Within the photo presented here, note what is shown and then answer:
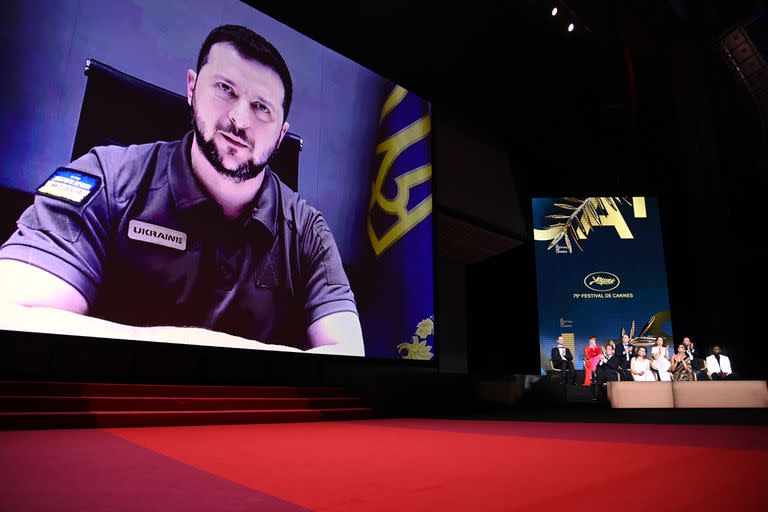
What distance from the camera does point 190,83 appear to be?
17.1ft

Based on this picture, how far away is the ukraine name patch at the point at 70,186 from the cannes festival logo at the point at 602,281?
360 inches

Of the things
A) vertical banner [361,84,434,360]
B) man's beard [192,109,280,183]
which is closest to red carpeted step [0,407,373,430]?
vertical banner [361,84,434,360]

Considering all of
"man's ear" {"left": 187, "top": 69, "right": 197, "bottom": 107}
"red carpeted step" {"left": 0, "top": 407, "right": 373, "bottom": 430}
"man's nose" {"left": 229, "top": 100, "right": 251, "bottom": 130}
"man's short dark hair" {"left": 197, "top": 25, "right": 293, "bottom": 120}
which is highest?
"man's short dark hair" {"left": 197, "top": 25, "right": 293, "bottom": 120}

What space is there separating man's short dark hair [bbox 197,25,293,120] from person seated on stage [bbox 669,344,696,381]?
22.5 ft

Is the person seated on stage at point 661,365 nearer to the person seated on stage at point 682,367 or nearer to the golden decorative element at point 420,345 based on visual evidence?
the person seated on stage at point 682,367

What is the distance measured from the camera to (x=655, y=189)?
1135cm

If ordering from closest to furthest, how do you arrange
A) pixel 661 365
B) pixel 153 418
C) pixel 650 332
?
1. pixel 153 418
2. pixel 661 365
3. pixel 650 332

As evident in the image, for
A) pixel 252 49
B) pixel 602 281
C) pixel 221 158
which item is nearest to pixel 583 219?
pixel 602 281

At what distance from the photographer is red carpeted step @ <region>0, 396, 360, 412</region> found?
138 inches

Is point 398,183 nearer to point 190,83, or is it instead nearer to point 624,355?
point 190,83

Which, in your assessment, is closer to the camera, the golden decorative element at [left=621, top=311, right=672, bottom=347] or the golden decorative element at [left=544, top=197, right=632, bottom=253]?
the golden decorative element at [left=621, top=311, right=672, bottom=347]

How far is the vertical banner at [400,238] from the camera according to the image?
665 cm

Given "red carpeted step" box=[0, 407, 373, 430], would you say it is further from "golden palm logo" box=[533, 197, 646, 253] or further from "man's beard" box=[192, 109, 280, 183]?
"golden palm logo" box=[533, 197, 646, 253]

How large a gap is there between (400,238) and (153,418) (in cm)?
408
